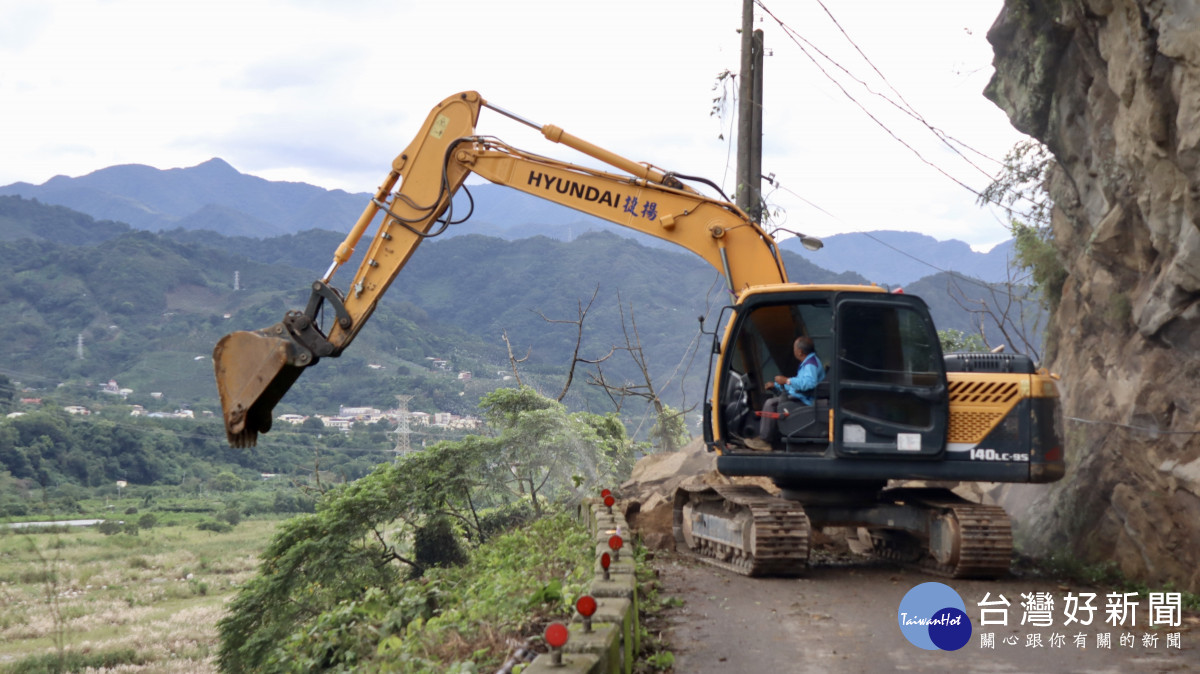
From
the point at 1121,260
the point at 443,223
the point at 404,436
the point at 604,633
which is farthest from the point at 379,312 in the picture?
the point at 604,633

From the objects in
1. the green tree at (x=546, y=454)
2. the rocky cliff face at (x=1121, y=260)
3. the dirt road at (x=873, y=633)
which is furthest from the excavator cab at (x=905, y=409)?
the green tree at (x=546, y=454)

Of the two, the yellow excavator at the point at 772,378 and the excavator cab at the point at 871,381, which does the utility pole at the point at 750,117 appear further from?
the excavator cab at the point at 871,381

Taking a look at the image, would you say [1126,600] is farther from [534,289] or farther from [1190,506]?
[534,289]

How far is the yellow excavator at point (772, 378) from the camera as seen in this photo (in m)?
8.61

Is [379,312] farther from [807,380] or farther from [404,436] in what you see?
[807,380]

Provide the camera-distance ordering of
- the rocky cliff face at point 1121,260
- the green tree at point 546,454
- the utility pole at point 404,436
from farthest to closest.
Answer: the utility pole at point 404,436, the green tree at point 546,454, the rocky cliff face at point 1121,260

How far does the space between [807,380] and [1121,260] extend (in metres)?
3.79

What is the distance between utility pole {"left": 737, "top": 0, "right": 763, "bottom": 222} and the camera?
14.2m

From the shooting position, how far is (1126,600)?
26.0ft

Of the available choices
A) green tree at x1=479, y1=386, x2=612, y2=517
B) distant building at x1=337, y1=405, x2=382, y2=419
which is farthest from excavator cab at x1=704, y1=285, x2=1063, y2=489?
distant building at x1=337, y1=405, x2=382, y2=419

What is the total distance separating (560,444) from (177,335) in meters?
104

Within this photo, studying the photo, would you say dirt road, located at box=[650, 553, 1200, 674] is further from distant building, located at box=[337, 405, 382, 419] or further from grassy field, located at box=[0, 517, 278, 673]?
distant building, located at box=[337, 405, 382, 419]

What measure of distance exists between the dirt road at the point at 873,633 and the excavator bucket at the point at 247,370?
429cm

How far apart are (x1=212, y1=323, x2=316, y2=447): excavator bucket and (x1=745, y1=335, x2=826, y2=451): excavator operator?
14.6 feet
